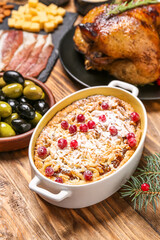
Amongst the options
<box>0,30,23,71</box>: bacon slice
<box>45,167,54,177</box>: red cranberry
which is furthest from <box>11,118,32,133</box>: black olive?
<box>0,30,23,71</box>: bacon slice

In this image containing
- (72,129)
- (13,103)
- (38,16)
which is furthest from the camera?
(38,16)

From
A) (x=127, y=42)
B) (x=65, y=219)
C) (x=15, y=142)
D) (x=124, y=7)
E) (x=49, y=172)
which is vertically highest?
(x=124, y=7)

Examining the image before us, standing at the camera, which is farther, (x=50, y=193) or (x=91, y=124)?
(x=91, y=124)

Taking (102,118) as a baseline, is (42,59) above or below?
below

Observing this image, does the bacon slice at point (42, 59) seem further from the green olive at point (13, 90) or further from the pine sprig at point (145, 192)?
the pine sprig at point (145, 192)

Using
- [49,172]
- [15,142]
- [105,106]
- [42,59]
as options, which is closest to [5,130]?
[15,142]

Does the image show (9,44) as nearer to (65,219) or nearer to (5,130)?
(5,130)

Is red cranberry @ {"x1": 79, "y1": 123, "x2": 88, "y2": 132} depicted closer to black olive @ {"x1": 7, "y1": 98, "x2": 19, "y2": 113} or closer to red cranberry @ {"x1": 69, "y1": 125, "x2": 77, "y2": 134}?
red cranberry @ {"x1": 69, "y1": 125, "x2": 77, "y2": 134}
